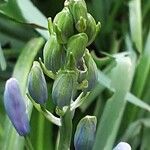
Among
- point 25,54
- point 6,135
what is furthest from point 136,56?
point 6,135

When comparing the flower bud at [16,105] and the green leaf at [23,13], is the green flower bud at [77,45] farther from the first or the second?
the green leaf at [23,13]

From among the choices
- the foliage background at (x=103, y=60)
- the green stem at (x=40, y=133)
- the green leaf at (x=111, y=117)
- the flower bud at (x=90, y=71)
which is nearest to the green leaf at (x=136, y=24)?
the foliage background at (x=103, y=60)

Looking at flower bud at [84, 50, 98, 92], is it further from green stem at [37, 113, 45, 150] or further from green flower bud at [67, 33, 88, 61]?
green stem at [37, 113, 45, 150]

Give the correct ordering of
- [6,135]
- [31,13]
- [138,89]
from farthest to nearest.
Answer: [138,89] → [31,13] → [6,135]

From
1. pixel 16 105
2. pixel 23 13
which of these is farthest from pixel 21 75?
pixel 16 105

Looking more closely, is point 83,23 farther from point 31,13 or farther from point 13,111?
point 31,13

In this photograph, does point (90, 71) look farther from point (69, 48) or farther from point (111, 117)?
point (111, 117)

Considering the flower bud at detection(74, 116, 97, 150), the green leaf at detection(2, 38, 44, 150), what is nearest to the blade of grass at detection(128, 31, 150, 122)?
the green leaf at detection(2, 38, 44, 150)
